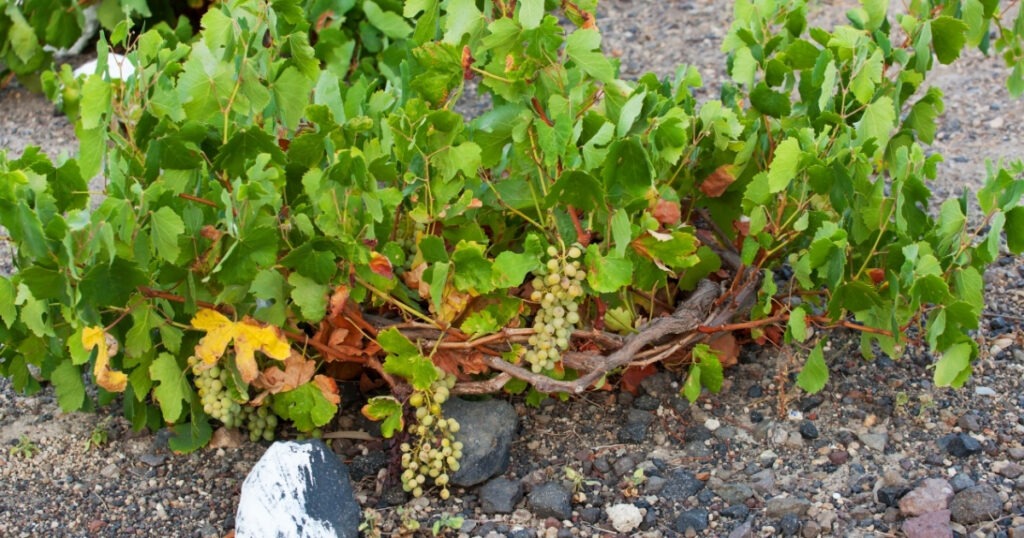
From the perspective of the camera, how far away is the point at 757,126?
2.39 m

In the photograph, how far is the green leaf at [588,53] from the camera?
2.09 m

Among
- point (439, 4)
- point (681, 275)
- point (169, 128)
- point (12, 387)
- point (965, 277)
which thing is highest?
point (439, 4)

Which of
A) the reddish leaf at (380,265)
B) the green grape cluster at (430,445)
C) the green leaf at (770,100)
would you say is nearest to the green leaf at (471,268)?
the reddish leaf at (380,265)

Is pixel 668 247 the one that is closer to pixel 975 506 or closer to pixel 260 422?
pixel 975 506

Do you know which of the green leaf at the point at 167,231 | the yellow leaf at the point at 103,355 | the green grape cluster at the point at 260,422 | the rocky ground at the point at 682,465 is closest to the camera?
the green leaf at the point at 167,231

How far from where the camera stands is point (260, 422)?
241 centimetres

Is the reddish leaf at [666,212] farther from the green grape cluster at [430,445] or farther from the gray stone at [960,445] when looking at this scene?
the gray stone at [960,445]

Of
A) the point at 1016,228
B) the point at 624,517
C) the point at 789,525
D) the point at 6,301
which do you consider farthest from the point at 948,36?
the point at 6,301

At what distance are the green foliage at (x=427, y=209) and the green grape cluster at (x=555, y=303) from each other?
2 centimetres

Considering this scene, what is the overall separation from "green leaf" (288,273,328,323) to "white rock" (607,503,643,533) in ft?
2.04

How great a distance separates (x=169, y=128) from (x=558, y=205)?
69cm

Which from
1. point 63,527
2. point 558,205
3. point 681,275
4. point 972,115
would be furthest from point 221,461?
point 972,115

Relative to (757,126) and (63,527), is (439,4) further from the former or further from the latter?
(63,527)

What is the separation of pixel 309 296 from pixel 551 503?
1.86 ft
